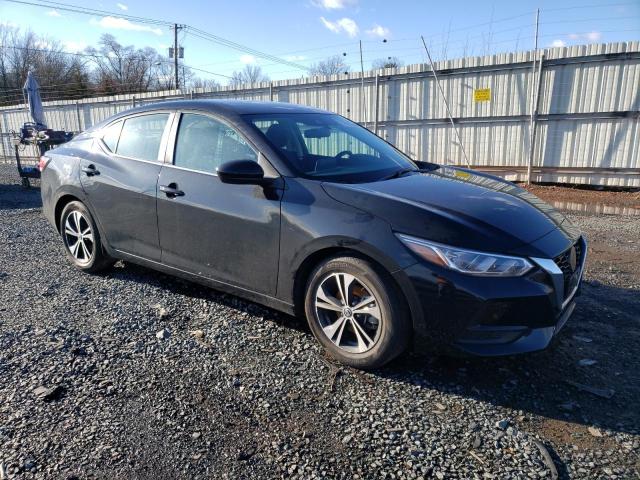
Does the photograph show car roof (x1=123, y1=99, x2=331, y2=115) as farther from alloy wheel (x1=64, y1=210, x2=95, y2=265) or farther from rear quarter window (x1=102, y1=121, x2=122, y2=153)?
alloy wheel (x1=64, y1=210, x2=95, y2=265)

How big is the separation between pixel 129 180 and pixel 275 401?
246 cm

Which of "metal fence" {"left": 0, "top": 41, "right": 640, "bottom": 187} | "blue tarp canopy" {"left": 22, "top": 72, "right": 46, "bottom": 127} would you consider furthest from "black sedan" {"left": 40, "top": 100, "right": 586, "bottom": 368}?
"blue tarp canopy" {"left": 22, "top": 72, "right": 46, "bottom": 127}

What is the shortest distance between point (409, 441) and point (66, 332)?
2575mm

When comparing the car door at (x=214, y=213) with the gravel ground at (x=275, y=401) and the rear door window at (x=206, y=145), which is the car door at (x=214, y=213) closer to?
the rear door window at (x=206, y=145)

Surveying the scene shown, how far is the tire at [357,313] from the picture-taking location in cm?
270

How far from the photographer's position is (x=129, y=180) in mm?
4012

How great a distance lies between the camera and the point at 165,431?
7.66 ft

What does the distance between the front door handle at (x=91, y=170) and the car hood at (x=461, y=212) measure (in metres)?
2.50

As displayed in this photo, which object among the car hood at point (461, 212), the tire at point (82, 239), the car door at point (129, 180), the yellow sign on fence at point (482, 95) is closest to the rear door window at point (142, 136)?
the car door at point (129, 180)

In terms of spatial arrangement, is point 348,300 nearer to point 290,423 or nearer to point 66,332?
point 290,423

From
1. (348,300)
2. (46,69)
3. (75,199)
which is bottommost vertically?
(348,300)

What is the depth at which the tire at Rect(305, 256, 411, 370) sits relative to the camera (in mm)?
2699

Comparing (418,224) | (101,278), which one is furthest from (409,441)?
(101,278)

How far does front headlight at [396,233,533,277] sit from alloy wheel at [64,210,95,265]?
3450 millimetres
